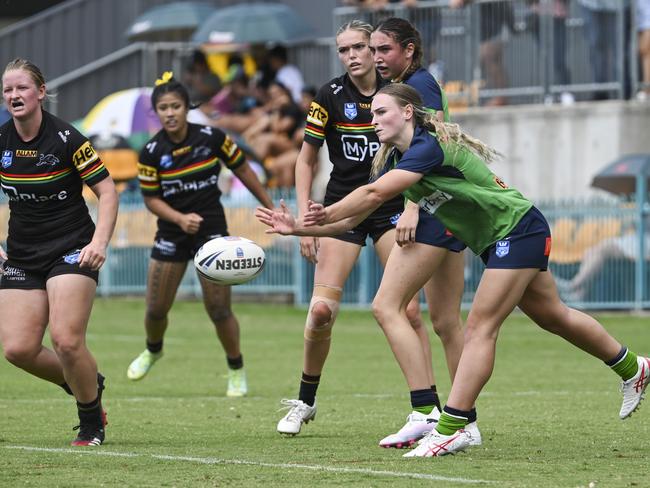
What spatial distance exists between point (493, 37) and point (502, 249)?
15.5 metres

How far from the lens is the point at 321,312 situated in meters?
9.26

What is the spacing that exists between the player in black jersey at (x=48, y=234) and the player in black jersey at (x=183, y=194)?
3275mm

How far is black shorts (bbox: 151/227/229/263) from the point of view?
12.2 m

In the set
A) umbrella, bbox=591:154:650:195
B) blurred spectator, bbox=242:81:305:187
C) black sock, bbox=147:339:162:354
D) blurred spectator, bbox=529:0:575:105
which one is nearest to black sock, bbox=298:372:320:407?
black sock, bbox=147:339:162:354

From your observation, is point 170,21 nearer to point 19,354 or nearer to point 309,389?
point 309,389

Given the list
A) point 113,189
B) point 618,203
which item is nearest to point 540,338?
point 618,203

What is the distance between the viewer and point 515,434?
9.09 m

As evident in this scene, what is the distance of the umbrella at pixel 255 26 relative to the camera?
26.4 meters

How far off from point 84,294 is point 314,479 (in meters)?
2.15

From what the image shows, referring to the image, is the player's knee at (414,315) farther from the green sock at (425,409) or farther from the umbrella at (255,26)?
the umbrella at (255,26)

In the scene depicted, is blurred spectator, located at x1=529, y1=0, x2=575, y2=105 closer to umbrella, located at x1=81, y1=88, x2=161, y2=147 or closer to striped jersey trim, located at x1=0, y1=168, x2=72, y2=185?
umbrella, located at x1=81, y1=88, x2=161, y2=147

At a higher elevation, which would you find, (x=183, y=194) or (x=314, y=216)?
(x=314, y=216)

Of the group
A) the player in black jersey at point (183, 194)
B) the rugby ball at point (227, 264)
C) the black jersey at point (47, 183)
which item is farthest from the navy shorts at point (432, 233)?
the player in black jersey at point (183, 194)

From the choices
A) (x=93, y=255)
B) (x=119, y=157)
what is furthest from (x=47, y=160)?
(x=119, y=157)
